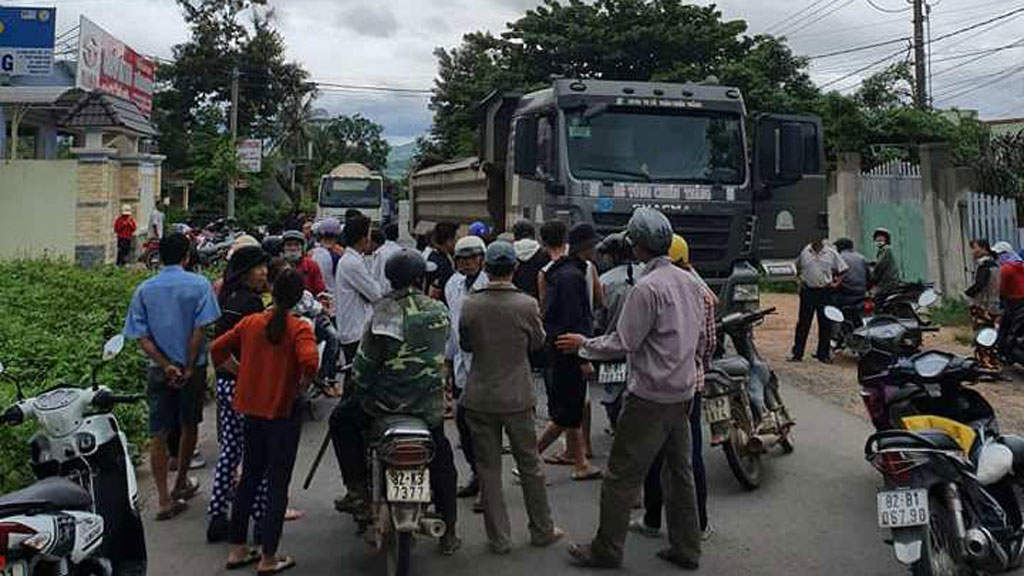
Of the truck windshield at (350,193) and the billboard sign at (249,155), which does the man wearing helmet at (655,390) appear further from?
the billboard sign at (249,155)

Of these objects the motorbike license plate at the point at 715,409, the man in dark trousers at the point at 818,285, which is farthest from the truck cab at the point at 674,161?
the motorbike license plate at the point at 715,409

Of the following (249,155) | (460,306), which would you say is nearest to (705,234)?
(460,306)

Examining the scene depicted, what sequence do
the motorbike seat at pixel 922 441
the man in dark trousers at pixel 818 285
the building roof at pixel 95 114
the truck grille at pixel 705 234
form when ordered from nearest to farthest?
1. the motorbike seat at pixel 922 441
2. the truck grille at pixel 705 234
3. the man in dark trousers at pixel 818 285
4. the building roof at pixel 95 114

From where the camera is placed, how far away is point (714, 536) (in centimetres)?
496

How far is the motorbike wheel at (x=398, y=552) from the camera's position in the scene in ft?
13.5

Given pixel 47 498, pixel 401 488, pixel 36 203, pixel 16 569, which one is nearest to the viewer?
pixel 16 569

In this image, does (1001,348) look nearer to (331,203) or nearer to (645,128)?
(645,128)

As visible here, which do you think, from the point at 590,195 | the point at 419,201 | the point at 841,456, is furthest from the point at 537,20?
the point at 841,456

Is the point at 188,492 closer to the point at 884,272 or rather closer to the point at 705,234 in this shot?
the point at 705,234

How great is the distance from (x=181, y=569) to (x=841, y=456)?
4.65 m

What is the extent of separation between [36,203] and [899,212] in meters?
16.4

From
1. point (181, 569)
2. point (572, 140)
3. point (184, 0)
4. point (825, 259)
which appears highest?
point (184, 0)

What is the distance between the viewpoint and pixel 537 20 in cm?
2852

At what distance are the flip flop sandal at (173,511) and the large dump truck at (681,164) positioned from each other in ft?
15.2
